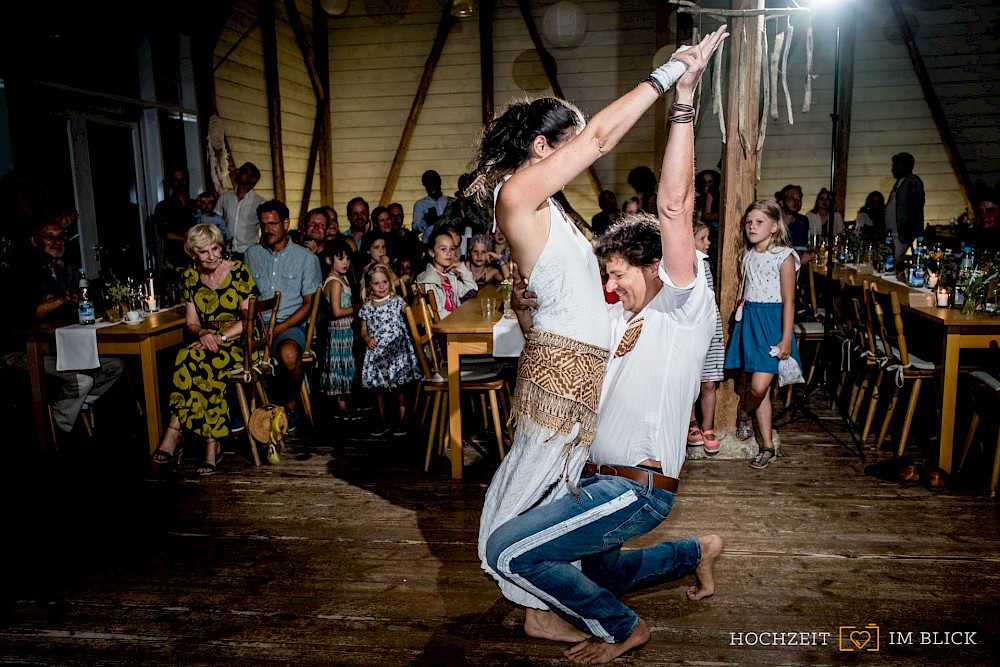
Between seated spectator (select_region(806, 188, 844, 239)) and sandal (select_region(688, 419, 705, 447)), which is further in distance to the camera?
seated spectator (select_region(806, 188, 844, 239))

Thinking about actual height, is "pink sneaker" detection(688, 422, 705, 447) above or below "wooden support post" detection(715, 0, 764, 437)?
below

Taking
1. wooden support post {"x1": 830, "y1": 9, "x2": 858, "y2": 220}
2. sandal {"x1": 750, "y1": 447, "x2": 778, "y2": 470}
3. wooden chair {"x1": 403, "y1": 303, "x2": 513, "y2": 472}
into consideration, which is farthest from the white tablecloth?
wooden support post {"x1": 830, "y1": 9, "x2": 858, "y2": 220}

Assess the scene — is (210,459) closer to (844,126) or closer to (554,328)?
(554,328)

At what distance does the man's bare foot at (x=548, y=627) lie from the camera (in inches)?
91.2

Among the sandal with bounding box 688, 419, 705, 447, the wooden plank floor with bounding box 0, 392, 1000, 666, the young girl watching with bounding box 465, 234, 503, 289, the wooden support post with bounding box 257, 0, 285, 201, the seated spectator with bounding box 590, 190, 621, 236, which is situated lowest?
the wooden plank floor with bounding box 0, 392, 1000, 666

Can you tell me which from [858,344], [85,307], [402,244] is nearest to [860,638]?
[858,344]

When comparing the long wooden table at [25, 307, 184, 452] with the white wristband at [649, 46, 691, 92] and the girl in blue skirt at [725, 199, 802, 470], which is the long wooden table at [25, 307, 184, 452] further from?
the white wristband at [649, 46, 691, 92]

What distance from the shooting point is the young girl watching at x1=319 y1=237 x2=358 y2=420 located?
185 inches

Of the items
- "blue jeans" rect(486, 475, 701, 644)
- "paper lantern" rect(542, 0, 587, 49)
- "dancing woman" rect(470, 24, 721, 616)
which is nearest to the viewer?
"dancing woman" rect(470, 24, 721, 616)

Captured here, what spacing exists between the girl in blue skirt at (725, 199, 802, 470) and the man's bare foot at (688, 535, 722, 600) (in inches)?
57.6

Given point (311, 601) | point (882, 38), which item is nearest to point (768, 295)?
point (311, 601)

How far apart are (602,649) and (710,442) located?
208cm

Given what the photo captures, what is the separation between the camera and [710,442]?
13.4 ft

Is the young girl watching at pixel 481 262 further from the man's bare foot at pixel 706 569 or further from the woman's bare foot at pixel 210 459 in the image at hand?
the man's bare foot at pixel 706 569
